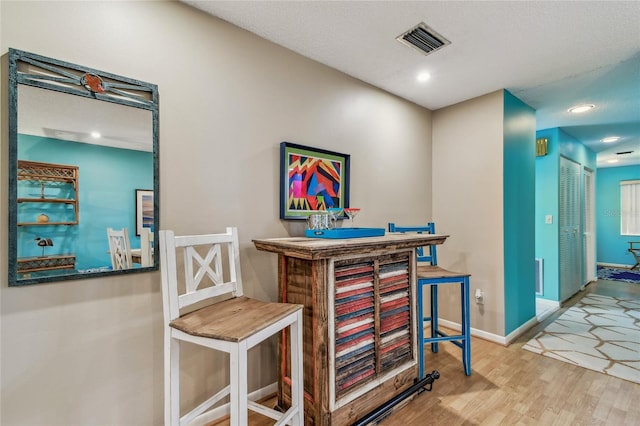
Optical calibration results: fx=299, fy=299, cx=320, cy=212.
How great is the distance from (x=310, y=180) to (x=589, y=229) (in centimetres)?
561

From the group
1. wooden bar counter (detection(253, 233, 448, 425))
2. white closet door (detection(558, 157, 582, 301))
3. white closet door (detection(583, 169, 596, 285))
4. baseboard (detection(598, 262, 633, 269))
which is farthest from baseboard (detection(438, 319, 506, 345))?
baseboard (detection(598, 262, 633, 269))

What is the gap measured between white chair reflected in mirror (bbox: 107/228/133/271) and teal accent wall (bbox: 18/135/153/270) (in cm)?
2

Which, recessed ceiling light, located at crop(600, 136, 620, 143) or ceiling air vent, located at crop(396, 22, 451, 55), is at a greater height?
ceiling air vent, located at crop(396, 22, 451, 55)

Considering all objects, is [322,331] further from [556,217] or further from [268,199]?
[556,217]

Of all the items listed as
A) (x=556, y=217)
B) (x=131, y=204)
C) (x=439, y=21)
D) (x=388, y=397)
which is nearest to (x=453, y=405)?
(x=388, y=397)

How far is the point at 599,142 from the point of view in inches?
189

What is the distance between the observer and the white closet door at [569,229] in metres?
4.08

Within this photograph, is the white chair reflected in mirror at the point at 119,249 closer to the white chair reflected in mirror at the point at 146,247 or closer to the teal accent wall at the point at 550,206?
the white chair reflected in mirror at the point at 146,247

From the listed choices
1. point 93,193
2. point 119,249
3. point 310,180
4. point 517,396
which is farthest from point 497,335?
point 93,193

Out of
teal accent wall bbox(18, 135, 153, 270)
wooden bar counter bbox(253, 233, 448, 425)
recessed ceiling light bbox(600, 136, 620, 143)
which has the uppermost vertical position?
recessed ceiling light bbox(600, 136, 620, 143)

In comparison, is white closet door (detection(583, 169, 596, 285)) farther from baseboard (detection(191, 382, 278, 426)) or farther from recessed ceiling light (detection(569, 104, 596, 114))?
baseboard (detection(191, 382, 278, 426))

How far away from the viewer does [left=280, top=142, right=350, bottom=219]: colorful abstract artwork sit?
2.08 m

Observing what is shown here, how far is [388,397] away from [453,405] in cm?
44

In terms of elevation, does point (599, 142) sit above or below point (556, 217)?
above
